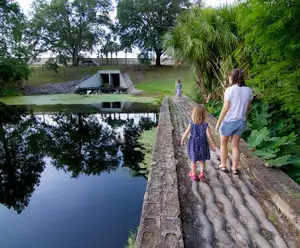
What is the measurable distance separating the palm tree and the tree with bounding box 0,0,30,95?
17.0 metres

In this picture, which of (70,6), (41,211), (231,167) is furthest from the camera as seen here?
(70,6)

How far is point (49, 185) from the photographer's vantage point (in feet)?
14.9

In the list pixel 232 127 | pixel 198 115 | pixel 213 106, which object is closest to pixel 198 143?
pixel 198 115

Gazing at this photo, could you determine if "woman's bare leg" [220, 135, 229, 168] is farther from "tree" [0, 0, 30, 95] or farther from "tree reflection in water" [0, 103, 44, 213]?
"tree" [0, 0, 30, 95]

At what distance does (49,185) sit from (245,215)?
12.2ft

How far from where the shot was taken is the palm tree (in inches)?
280

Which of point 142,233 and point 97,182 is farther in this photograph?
point 97,182

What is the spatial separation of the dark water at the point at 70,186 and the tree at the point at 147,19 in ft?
75.2

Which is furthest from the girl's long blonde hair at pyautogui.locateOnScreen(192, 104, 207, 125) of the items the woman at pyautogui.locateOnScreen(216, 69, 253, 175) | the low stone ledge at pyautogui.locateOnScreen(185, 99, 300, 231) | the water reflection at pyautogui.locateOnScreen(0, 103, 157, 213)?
the water reflection at pyautogui.locateOnScreen(0, 103, 157, 213)

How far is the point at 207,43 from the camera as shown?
292 inches

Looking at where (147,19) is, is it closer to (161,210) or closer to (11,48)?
(11,48)

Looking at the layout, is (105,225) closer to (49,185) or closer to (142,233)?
(142,233)

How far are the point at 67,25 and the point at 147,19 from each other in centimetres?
1017

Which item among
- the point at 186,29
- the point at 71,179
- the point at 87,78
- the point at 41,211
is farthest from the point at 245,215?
the point at 87,78
